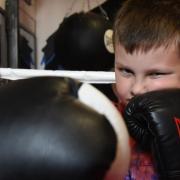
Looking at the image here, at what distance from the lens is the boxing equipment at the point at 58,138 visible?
399 mm

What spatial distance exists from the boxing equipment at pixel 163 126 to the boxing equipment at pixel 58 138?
6.5 inches

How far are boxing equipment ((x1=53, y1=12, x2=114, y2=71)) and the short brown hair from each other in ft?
3.61

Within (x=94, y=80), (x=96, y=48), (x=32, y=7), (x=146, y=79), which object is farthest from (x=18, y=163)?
(x=32, y=7)

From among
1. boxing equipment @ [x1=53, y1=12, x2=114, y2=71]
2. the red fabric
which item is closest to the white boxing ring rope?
the red fabric

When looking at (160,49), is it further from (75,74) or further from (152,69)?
(75,74)

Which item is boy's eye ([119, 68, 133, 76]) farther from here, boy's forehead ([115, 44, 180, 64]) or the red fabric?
the red fabric

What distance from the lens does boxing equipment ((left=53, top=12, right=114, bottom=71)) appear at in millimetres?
2014

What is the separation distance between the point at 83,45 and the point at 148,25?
1228 mm

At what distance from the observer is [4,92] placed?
0.45 metres

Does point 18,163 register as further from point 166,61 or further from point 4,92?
point 166,61

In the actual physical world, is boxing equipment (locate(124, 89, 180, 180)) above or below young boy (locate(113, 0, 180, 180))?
below

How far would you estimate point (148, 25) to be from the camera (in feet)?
2.69

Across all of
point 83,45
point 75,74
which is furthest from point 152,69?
point 83,45

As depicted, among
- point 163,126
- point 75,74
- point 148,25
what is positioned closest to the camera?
point 163,126
